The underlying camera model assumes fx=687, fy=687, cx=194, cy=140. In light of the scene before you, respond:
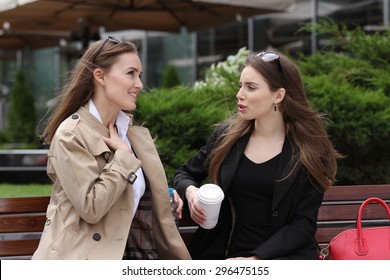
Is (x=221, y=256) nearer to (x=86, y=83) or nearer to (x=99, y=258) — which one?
(x=99, y=258)

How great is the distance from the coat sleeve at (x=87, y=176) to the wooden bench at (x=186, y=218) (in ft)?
2.23

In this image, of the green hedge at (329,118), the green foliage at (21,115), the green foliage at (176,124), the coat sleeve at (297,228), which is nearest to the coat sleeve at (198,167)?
the coat sleeve at (297,228)

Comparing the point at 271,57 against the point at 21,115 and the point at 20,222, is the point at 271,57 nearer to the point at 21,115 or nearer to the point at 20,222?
the point at 20,222

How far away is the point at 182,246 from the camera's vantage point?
9.94ft

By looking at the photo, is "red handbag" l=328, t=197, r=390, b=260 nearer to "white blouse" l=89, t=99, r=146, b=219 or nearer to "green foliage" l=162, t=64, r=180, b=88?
"white blouse" l=89, t=99, r=146, b=219

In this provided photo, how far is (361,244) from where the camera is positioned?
9.55ft

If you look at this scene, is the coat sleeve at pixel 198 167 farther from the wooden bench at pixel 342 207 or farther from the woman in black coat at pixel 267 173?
the wooden bench at pixel 342 207

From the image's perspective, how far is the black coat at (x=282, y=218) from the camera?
9.76 feet

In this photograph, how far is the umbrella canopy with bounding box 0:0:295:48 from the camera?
8523 millimetres

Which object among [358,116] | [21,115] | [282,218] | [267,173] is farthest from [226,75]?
[21,115]

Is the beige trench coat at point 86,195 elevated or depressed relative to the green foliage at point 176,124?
elevated

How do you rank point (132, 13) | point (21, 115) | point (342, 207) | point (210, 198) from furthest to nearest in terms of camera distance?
1. point (21, 115)
2. point (132, 13)
3. point (342, 207)
4. point (210, 198)

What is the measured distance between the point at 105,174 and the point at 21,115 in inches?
460

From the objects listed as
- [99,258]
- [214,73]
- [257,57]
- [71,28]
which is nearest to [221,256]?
[99,258]
